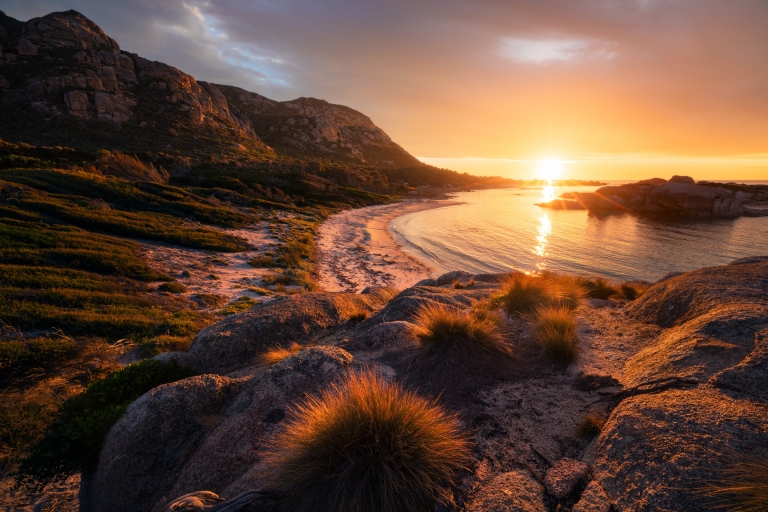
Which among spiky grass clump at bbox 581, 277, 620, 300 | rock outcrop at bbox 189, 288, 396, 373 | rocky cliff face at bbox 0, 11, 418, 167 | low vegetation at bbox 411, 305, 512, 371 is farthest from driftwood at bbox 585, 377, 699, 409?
rocky cliff face at bbox 0, 11, 418, 167

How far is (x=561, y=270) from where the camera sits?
30.0 meters

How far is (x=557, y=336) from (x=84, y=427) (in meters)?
9.38

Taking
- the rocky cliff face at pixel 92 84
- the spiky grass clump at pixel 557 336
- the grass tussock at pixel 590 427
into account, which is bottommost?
the grass tussock at pixel 590 427

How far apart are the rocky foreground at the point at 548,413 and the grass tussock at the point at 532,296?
43.7 inches

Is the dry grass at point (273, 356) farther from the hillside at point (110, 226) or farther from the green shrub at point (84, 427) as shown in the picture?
the hillside at point (110, 226)

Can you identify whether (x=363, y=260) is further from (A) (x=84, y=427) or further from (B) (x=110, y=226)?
(A) (x=84, y=427)

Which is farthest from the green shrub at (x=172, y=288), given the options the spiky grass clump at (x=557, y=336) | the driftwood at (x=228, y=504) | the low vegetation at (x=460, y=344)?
the spiky grass clump at (x=557, y=336)

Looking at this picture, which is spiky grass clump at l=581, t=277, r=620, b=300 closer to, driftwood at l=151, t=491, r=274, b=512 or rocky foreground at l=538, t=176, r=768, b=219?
driftwood at l=151, t=491, r=274, b=512

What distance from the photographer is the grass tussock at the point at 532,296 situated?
9.70 metres

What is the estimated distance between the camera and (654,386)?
4.76 metres

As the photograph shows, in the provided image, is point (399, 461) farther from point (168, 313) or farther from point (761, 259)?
point (761, 259)

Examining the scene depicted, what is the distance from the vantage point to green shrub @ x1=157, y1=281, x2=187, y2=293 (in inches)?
667

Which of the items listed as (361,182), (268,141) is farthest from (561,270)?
(268,141)

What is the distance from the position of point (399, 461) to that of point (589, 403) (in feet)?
11.5
